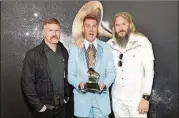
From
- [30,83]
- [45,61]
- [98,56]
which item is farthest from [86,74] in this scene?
[30,83]

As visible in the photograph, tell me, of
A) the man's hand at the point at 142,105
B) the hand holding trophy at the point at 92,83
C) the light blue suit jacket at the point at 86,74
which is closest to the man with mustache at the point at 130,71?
the man's hand at the point at 142,105

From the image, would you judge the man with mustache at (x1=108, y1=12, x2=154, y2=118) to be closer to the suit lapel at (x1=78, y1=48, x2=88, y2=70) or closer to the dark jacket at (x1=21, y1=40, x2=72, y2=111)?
the suit lapel at (x1=78, y1=48, x2=88, y2=70)

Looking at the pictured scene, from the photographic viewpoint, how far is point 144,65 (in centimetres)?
321

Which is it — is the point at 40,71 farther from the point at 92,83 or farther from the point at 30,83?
the point at 92,83

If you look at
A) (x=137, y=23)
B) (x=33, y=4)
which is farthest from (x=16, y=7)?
(x=137, y=23)

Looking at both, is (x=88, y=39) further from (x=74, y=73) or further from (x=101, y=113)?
(x=101, y=113)

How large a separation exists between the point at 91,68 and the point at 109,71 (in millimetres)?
200

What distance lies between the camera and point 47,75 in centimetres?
319

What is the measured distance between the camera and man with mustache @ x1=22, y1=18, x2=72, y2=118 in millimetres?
3129

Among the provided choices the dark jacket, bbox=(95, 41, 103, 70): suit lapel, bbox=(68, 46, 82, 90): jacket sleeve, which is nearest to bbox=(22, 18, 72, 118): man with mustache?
the dark jacket

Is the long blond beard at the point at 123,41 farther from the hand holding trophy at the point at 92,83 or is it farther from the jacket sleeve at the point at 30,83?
the jacket sleeve at the point at 30,83

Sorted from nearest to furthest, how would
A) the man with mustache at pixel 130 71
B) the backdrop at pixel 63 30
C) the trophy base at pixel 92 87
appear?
the trophy base at pixel 92 87
the man with mustache at pixel 130 71
the backdrop at pixel 63 30

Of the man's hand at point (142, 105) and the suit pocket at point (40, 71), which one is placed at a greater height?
the suit pocket at point (40, 71)

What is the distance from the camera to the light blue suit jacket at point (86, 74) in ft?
10.3
